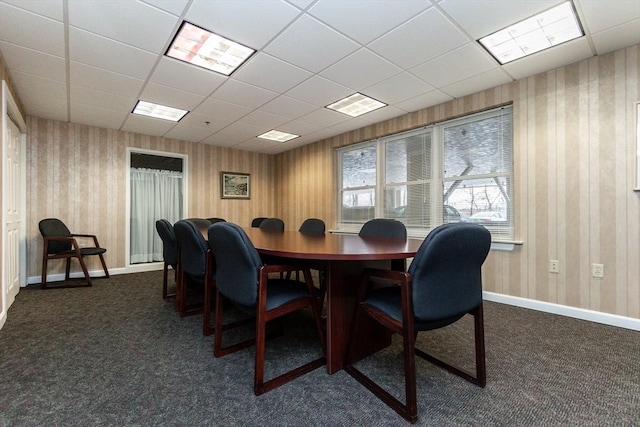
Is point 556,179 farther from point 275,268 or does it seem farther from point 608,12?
point 275,268

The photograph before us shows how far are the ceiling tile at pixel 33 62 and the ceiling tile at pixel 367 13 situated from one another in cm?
235

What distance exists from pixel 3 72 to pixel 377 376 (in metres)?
3.91

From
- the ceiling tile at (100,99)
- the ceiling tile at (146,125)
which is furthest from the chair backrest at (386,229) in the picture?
the ceiling tile at (146,125)

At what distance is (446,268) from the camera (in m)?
1.28

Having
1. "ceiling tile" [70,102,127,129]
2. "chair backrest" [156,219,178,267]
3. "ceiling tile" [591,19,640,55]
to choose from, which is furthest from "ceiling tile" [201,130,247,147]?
"ceiling tile" [591,19,640,55]

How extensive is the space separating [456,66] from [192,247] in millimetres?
2850

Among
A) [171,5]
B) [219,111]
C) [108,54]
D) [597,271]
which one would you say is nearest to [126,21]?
[171,5]

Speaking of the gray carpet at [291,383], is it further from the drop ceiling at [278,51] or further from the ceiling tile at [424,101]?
the ceiling tile at [424,101]

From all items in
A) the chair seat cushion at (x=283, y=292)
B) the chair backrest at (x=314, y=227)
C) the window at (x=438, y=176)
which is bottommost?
the chair seat cushion at (x=283, y=292)

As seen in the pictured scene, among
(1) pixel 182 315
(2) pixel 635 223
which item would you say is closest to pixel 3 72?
(1) pixel 182 315

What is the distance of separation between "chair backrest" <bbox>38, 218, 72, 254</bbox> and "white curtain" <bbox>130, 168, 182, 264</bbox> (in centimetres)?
94

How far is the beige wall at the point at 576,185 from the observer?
2.39 meters

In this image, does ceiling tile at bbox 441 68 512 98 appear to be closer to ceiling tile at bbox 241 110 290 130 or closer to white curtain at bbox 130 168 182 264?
ceiling tile at bbox 241 110 290 130

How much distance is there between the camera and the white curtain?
4.83 metres
